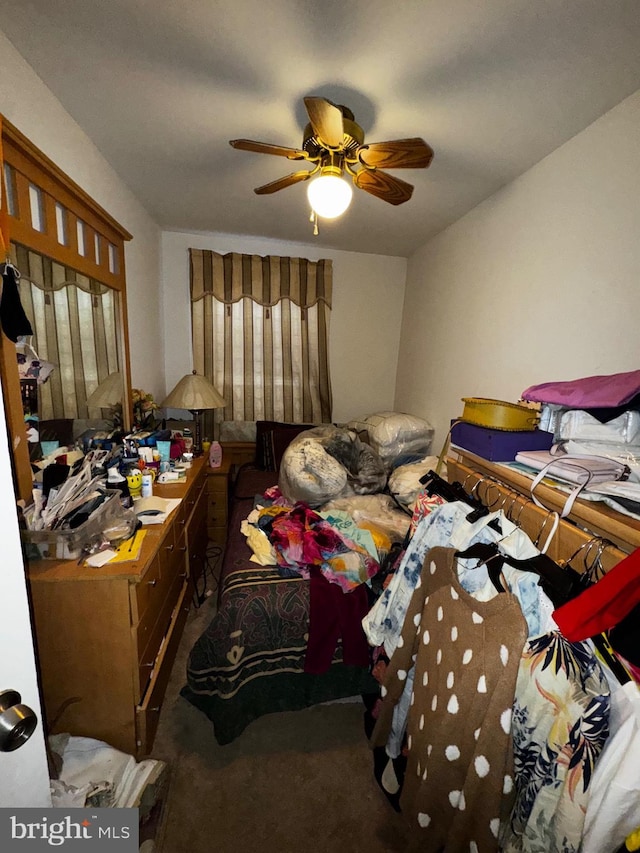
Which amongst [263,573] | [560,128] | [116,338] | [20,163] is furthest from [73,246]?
[560,128]

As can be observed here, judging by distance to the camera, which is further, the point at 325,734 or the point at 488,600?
the point at 325,734

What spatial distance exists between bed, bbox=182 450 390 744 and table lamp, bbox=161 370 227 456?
137 cm

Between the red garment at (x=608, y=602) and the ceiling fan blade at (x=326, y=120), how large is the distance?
1.41m

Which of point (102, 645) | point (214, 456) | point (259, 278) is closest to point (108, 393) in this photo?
point (214, 456)

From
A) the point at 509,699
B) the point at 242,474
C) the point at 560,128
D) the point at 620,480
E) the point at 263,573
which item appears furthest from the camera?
the point at 242,474

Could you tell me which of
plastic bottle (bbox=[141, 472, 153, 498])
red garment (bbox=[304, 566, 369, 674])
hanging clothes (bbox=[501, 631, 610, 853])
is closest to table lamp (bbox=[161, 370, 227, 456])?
plastic bottle (bbox=[141, 472, 153, 498])

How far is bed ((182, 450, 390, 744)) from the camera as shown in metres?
1.37

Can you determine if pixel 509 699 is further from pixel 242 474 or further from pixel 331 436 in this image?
pixel 242 474

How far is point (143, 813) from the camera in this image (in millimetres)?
1118

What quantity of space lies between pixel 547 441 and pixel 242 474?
7.54ft

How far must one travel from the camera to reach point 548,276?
163cm

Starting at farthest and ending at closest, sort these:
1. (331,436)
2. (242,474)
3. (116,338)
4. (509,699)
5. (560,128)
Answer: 1. (242,474)
2. (331,436)
3. (116,338)
4. (560,128)
5. (509,699)

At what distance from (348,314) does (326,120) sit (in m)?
2.24

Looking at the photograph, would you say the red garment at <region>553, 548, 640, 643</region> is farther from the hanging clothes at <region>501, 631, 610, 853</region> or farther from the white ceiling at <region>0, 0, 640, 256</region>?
the white ceiling at <region>0, 0, 640, 256</region>
